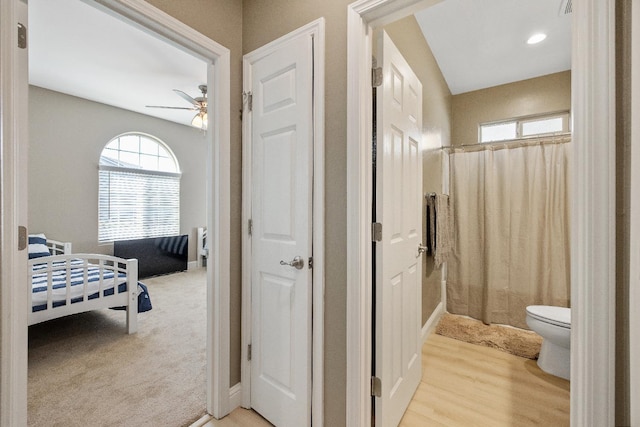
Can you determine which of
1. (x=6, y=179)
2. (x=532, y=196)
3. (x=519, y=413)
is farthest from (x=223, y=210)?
(x=532, y=196)

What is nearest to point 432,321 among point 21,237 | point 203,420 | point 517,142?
point 517,142

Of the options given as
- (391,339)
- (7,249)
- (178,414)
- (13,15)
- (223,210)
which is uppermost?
(13,15)

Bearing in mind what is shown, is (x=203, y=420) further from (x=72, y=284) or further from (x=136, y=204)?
(x=136, y=204)

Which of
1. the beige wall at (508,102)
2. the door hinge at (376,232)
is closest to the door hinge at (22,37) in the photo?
the door hinge at (376,232)

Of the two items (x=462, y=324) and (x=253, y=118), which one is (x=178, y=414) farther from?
(x=462, y=324)

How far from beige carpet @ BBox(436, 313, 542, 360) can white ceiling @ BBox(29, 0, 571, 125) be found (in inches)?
109

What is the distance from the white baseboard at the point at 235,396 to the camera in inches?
64.3

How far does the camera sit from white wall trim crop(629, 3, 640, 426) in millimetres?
679

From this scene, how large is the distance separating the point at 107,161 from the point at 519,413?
233 inches

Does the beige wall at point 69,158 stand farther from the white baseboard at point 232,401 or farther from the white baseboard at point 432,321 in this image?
the white baseboard at point 432,321

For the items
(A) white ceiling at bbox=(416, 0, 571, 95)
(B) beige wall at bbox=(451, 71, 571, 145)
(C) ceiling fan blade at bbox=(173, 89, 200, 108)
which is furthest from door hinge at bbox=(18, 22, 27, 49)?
(B) beige wall at bbox=(451, 71, 571, 145)

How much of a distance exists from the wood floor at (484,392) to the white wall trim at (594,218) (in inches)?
41.2

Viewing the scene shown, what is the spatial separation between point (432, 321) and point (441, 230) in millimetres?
933

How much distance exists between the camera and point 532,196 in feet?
9.18
